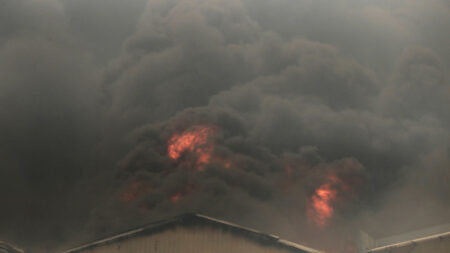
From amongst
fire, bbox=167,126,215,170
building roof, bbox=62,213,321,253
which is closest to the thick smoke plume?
fire, bbox=167,126,215,170

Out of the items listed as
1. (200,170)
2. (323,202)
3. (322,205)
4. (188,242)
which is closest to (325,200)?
(323,202)

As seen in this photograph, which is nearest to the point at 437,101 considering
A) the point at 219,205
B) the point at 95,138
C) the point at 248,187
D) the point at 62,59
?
the point at 248,187

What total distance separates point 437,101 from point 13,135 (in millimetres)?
24245

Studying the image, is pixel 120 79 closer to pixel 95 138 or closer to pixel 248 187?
pixel 95 138

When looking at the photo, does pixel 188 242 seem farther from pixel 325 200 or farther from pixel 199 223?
pixel 325 200

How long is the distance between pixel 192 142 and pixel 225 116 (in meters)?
2.31

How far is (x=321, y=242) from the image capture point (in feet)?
77.0

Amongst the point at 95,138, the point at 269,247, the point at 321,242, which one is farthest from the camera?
the point at 95,138

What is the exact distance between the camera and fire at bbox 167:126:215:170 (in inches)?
981

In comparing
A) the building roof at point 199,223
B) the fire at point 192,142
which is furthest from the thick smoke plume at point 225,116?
the building roof at point 199,223

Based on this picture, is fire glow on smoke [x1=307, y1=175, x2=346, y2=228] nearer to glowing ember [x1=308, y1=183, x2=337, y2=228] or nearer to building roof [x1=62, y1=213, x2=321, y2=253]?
glowing ember [x1=308, y1=183, x2=337, y2=228]

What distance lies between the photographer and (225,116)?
25766 mm

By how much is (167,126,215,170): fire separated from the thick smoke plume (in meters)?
0.06

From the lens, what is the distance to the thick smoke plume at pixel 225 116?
2408 cm
